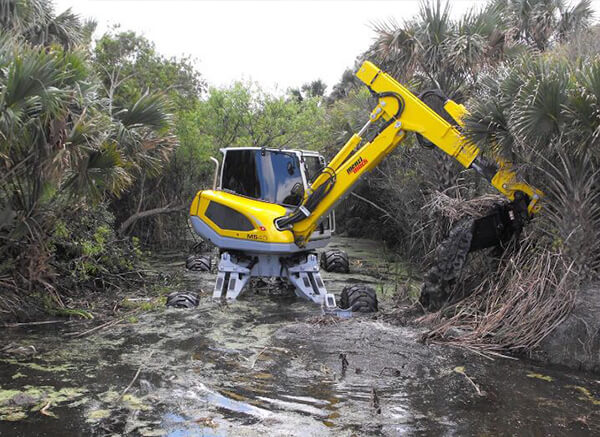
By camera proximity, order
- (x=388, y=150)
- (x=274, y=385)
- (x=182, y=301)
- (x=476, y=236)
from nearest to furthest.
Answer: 1. (x=274, y=385)
2. (x=476, y=236)
3. (x=388, y=150)
4. (x=182, y=301)

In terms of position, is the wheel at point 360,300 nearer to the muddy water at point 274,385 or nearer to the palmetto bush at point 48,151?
the muddy water at point 274,385

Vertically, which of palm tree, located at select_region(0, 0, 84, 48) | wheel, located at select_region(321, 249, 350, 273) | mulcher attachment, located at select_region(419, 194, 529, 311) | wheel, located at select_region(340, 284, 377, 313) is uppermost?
palm tree, located at select_region(0, 0, 84, 48)

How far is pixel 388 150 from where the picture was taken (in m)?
9.73

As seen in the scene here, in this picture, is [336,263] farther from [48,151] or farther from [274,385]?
[274,385]

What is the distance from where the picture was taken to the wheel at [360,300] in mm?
9922

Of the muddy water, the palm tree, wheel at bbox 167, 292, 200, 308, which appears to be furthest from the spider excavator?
the palm tree

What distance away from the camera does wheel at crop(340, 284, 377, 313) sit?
992cm

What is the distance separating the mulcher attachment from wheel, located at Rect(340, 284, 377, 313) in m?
1.26

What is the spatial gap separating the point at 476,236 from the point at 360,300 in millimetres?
2173

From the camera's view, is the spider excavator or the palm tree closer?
the spider excavator

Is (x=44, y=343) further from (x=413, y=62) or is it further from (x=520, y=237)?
(x=413, y=62)

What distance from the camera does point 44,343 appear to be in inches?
310

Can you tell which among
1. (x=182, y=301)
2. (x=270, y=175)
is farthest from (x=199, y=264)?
(x=182, y=301)

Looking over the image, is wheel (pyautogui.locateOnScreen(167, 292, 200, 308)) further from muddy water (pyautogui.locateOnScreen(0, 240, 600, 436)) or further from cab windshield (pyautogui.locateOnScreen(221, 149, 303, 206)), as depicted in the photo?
cab windshield (pyautogui.locateOnScreen(221, 149, 303, 206))
